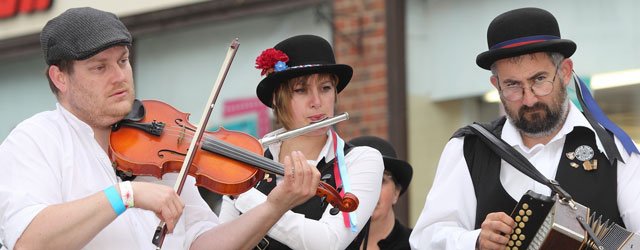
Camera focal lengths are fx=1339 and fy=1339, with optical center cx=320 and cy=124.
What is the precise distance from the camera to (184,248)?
477 cm

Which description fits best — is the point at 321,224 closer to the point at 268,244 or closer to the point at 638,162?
the point at 268,244

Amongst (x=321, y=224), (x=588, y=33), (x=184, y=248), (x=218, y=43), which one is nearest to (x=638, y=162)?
(x=321, y=224)

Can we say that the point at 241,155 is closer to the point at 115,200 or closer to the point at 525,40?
the point at 115,200

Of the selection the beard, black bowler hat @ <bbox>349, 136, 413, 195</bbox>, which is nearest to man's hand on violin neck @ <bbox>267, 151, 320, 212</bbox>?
the beard

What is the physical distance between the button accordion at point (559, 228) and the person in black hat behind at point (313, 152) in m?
0.68

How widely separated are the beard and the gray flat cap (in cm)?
150

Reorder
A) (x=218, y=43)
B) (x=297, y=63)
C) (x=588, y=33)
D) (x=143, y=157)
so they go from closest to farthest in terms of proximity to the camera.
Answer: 1. (x=143, y=157)
2. (x=297, y=63)
3. (x=588, y=33)
4. (x=218, y=43)

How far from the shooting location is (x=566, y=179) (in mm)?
4902

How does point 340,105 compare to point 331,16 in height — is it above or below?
below

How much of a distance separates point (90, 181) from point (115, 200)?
34cm

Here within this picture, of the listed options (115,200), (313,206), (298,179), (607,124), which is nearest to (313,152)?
(313,206)

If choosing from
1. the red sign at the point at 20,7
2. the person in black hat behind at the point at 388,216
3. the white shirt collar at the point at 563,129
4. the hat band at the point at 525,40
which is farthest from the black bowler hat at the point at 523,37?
the red sign at the point at 20,7

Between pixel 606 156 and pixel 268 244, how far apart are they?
1331mm

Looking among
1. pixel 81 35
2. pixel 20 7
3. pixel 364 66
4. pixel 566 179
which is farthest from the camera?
pixel 20 7
